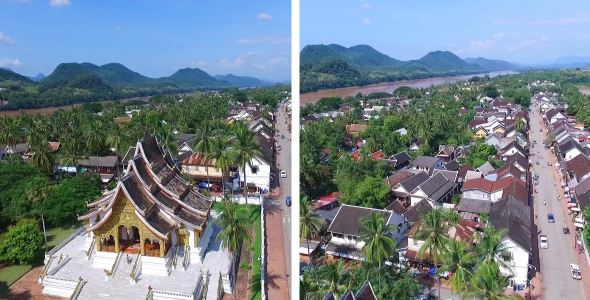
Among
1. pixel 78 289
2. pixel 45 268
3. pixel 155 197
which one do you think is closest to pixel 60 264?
pixel 45 268

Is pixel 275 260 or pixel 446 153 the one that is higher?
pixel 446 153

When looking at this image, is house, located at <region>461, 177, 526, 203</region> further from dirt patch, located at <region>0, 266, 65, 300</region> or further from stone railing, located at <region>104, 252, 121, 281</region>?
dirt patch, located at <region>0, 266, 65, 300</region>

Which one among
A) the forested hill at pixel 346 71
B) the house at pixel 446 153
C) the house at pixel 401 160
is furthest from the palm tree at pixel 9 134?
the house at pixel 446 153

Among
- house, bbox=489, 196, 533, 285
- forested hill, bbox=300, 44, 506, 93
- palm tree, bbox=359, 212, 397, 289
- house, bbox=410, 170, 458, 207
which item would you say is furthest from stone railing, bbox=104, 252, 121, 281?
forested hill, bbox=300, 44, 506, 93

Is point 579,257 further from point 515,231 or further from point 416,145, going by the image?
point 416,145

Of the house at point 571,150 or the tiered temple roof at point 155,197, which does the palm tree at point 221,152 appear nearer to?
the tiered temple roof at point 155,197

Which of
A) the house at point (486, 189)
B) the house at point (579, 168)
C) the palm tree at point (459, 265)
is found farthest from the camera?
the house at point (579, 168)
